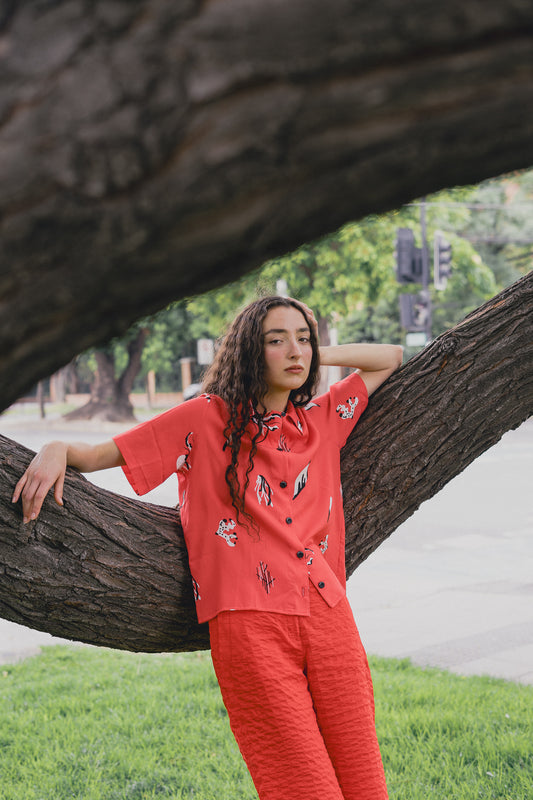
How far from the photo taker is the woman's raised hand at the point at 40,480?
2.27 meters

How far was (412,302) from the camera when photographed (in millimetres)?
17062

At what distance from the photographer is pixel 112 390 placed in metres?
29.5

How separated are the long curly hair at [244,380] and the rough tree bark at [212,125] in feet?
5.52

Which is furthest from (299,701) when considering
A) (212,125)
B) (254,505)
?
(212,125)

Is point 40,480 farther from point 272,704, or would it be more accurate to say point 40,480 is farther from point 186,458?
point 272,704

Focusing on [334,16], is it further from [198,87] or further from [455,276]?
[455,276]

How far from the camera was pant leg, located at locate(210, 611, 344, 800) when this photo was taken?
7.80 ft

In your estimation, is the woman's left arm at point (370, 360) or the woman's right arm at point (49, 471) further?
the woman's left arm at point (370, 360)

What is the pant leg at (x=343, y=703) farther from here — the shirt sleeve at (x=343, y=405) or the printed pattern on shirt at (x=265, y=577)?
the shirt sleeve at (x=343, y=405)

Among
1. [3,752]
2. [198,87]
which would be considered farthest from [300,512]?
[3,752]

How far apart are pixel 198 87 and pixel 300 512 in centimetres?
195

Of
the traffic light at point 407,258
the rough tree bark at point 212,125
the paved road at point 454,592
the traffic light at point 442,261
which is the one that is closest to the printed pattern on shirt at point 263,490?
the rough tree bark at point 212,125

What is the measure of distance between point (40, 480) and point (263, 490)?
680mm

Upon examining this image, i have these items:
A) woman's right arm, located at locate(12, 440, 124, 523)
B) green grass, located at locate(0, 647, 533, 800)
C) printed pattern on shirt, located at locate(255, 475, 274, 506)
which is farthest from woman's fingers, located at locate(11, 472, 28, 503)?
green grass, located at locate(0, 647, 533, 800)
